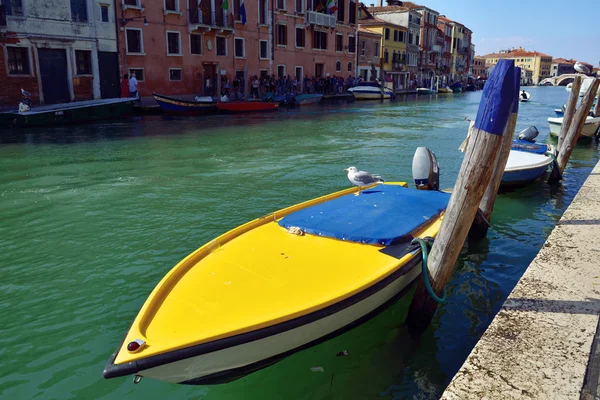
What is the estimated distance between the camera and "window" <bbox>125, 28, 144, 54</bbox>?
21806 millimetres

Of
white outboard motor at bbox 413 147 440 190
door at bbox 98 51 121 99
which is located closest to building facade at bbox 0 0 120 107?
door at bbox 98 51 121 99

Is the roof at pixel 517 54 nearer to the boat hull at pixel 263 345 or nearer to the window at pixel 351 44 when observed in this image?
the window at pixel 351 44

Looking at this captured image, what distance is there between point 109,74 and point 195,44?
5217 millimetres

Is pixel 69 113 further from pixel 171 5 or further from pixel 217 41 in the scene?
pixel 217 41

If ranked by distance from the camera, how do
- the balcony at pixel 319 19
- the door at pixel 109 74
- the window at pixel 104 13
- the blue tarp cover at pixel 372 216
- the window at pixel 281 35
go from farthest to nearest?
the balcony at pixel 319 19 < the window at pixel 281 35 < the door at pixel 109 74 < the window at pixel 104 13 < the blue tarp cover at pixel 372 216

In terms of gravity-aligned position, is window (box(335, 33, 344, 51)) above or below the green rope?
above

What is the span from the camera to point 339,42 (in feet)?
119

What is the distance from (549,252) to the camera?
410 cm

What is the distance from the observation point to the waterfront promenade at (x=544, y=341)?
7.89ft

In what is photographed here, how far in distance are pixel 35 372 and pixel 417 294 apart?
8.99ft

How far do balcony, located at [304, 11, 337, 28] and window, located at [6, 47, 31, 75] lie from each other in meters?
18.1

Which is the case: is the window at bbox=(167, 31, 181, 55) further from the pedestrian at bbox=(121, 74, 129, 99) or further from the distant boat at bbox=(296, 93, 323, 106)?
the distant boat at bbox=(296, 93, 323, 106)

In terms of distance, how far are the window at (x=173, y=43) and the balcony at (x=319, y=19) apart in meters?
10.8

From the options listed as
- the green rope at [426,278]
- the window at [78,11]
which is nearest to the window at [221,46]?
the window at [78,11]
